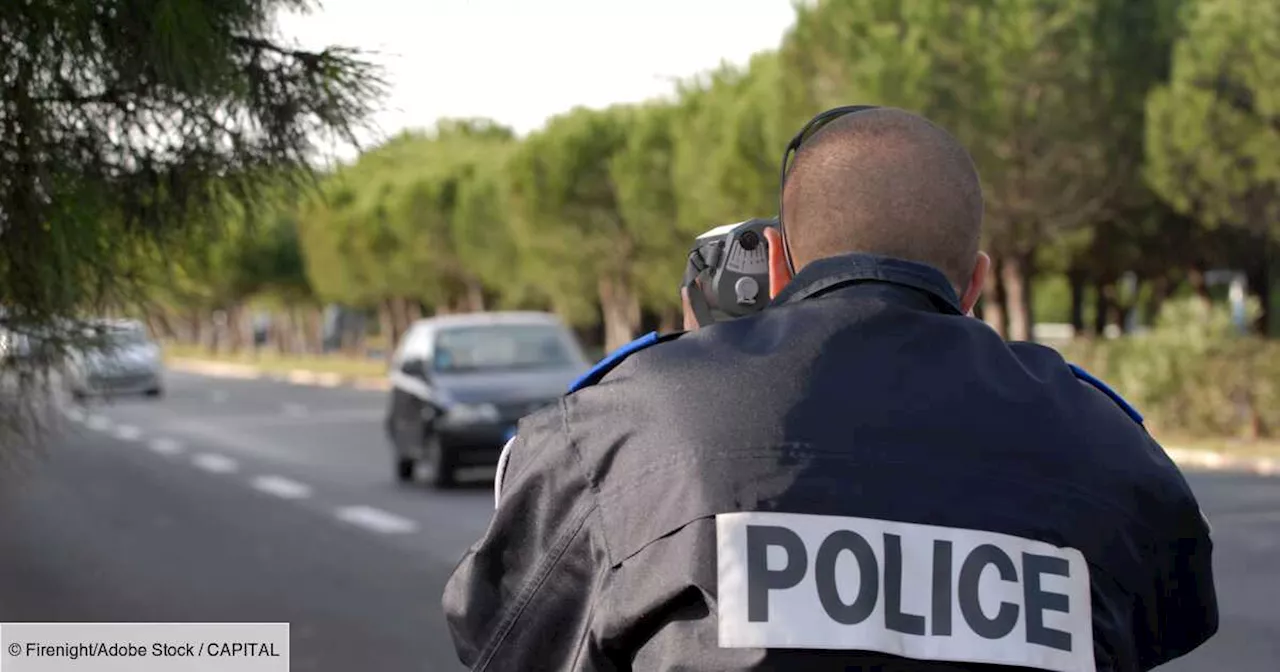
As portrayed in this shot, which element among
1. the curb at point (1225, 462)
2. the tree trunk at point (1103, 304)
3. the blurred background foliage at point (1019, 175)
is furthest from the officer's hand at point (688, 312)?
the tree trunk at point (1103, 304)

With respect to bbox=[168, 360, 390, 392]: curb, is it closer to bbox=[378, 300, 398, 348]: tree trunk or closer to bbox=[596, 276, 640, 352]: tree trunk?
bbox=[378, 300, 398, 348]: tree trunk

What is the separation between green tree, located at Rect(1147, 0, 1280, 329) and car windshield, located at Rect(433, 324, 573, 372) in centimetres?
1200

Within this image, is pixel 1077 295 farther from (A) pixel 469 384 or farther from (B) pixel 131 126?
(B) pixel 131 126

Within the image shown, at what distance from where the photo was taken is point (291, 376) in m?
61.1

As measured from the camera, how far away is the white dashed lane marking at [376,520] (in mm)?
14273

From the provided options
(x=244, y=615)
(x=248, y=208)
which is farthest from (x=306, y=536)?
(x=248, y=208)

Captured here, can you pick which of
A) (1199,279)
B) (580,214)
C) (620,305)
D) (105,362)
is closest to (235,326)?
(580,214)

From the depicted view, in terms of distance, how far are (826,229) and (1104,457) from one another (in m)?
0.37

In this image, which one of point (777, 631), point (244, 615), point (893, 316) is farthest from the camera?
point (244, 615)

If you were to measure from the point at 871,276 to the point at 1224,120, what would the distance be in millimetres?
26363

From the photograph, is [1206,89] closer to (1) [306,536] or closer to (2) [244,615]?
(1) [306,536]

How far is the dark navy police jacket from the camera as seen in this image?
6.43 ft

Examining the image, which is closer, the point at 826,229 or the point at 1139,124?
the point at 826,229

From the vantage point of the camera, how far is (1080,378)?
218 cm
